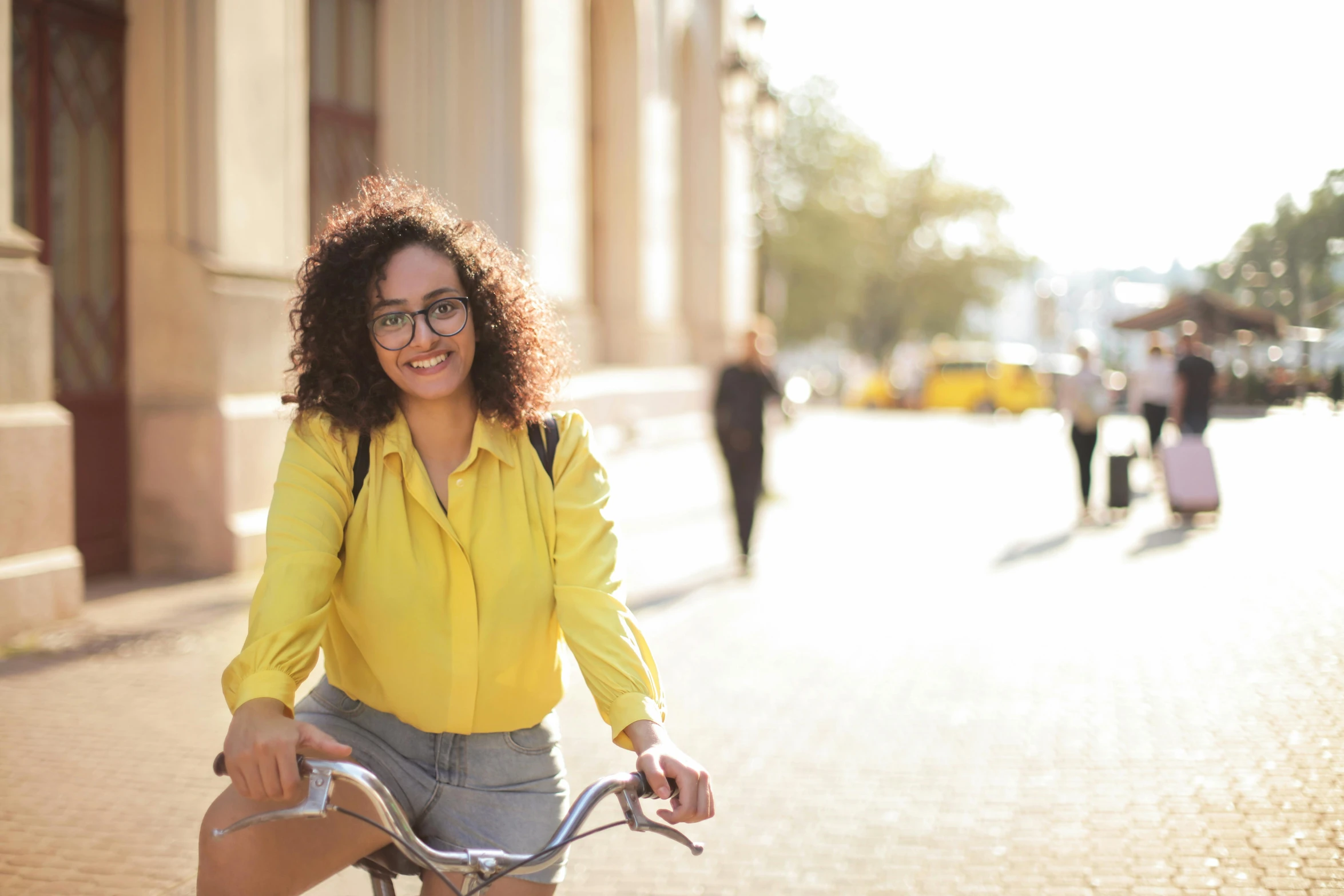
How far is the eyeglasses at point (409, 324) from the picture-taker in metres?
2.35

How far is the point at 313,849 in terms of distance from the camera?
6.79 ft

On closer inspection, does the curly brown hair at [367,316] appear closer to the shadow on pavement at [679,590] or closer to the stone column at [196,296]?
the shadow on pavement at [679,590]

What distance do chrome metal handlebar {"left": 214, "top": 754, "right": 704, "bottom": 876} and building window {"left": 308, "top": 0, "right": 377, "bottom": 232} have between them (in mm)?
9672

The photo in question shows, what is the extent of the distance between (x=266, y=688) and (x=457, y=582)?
381 mm

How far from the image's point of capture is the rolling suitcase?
1288 centimetres

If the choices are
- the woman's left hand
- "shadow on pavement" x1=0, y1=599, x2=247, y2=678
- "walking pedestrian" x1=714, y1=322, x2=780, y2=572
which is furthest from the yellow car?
the woman's left hand

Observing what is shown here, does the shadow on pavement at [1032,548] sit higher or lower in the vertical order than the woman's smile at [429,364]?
lower

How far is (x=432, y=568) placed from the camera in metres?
2.28

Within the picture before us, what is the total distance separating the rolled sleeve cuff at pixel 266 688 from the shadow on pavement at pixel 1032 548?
27.3ft

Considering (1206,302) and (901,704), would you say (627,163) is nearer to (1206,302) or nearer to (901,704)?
(1206,302)

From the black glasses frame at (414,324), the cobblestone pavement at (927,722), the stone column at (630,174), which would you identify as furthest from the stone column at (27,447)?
the stone column at (630,174)

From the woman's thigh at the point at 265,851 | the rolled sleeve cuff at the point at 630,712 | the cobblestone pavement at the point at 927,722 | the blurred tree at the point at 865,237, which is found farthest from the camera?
the blurred tree at the point at 865,237

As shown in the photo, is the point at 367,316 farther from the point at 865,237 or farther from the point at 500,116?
the point at 865,237

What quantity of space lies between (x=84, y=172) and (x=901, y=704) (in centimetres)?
639
